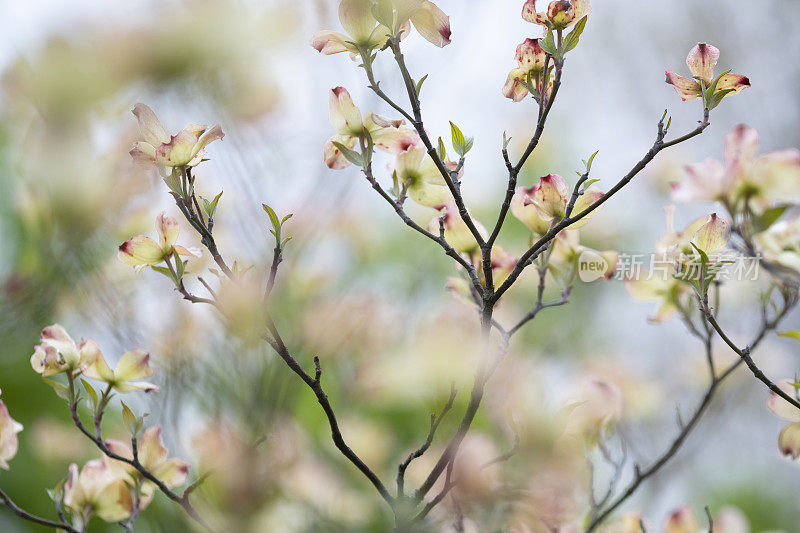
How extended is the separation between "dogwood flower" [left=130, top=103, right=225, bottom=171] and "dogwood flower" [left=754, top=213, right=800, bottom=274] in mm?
411

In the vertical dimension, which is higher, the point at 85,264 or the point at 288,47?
the point at 288,47

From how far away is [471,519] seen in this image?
0.63 metres

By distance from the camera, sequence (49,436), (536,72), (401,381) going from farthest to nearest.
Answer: (401,381) < (49,436) < (536,72)

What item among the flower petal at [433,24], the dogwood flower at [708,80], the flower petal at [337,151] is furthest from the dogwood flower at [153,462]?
the dogwood flower at [708,80]

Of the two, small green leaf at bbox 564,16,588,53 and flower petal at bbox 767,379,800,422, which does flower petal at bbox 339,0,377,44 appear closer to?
small green leaf at bbox 564,16,588,53

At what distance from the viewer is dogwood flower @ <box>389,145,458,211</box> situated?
0.44 metres

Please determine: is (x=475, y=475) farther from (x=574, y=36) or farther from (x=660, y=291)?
(x=574, y=36)

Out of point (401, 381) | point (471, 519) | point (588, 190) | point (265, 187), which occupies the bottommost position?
point (401, 381)

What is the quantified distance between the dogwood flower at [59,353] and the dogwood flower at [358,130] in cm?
22

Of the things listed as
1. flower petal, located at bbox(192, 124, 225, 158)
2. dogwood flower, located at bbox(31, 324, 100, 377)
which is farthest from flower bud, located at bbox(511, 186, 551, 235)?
dogwood flower, located at bbox(31, 324, 100, 377)

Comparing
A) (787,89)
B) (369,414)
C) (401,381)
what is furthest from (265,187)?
(787,89)

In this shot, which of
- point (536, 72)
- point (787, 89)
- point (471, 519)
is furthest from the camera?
point (787, 89)

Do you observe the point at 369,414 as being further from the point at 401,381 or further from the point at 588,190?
the point at 588,190

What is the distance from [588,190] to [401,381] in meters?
0.70
